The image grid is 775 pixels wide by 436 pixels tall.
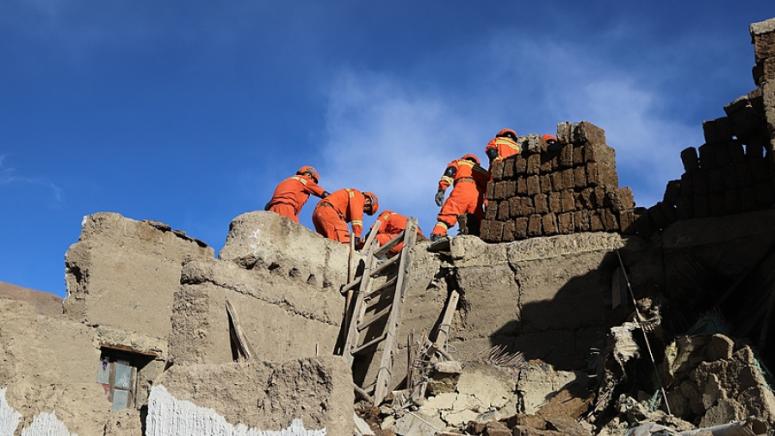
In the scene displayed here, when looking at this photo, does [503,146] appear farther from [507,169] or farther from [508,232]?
[508,232]

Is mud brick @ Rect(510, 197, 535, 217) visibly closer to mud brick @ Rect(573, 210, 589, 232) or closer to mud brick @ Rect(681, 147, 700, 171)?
mud brick @ Rect(573, 210, 589, 232)

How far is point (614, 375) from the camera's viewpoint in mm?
8242

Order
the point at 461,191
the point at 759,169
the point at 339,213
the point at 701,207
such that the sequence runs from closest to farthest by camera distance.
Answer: the point at 759,169, the point at 701,207, the point at 461,191, the point at 339,213

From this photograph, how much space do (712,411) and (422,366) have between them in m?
3.13

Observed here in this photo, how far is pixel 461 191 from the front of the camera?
40.8ft

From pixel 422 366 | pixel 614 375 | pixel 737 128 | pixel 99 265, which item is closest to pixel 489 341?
pixel 422 366

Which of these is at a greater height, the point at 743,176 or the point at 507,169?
the point at 507,169

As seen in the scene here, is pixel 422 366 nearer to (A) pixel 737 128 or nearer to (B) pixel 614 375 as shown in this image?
(B) pixel 614 375

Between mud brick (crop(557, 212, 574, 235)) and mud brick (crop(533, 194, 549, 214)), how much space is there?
21 cm

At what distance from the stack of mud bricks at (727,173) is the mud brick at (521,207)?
1250 millimetres

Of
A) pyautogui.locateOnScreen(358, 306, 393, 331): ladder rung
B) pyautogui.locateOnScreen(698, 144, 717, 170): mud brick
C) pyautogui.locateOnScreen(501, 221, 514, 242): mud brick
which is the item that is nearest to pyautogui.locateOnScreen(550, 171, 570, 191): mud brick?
pyautogui.locateOnScreen(501, 221, 514, 242): mud brick

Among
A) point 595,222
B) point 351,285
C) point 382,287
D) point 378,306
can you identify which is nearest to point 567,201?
point 595,222

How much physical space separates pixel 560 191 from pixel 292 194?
4.32 m

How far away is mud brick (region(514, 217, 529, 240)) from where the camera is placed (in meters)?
10.5
